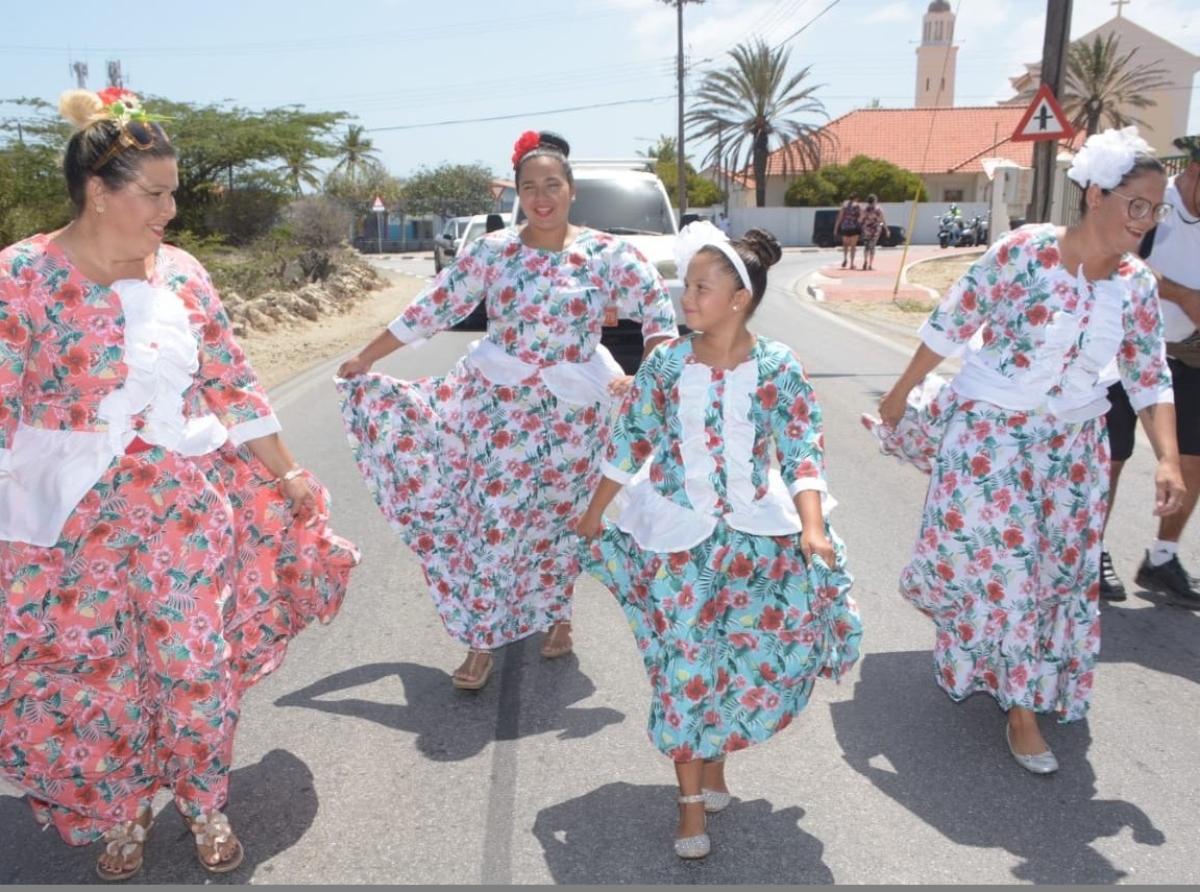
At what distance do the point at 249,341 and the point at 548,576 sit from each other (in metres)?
13.4

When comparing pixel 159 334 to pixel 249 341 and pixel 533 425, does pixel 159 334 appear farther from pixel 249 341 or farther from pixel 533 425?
pixel 249 341

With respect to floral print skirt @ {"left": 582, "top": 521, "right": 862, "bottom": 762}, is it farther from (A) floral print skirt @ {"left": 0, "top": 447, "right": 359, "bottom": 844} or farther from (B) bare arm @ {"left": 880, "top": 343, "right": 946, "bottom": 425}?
(A) floral print skirt @ {"left": 0, "top": 447, "right": 359, "bottom": 844}

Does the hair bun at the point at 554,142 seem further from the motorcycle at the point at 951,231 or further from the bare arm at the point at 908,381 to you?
the motorcycle at the point at 951,231

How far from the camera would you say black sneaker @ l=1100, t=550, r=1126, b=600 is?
218 inches

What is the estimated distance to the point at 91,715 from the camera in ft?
10.5

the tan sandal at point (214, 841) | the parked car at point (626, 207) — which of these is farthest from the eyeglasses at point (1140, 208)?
the parked car at point (626, 207)

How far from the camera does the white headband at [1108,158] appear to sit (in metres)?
3.81

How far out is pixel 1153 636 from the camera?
16.7 feet

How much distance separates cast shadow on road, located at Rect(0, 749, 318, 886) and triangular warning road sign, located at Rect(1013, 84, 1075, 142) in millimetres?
11813

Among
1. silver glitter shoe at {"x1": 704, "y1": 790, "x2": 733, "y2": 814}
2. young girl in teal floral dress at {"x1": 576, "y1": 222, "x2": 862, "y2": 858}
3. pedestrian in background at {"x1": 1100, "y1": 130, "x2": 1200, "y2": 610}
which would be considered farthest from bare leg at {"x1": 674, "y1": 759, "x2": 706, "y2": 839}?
pedestrian in background at {"x1": 1100, "y1": 130, "x2": 1200, "y2": 610}

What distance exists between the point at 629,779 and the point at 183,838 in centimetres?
139

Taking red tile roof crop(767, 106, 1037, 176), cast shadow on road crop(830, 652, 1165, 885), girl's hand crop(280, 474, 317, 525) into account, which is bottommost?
cast shadow on road crop(830, 652, 1165, 885)

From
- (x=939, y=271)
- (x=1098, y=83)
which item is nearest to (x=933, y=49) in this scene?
(x=1098, y=83)

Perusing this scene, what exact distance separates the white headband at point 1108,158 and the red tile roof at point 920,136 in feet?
193
